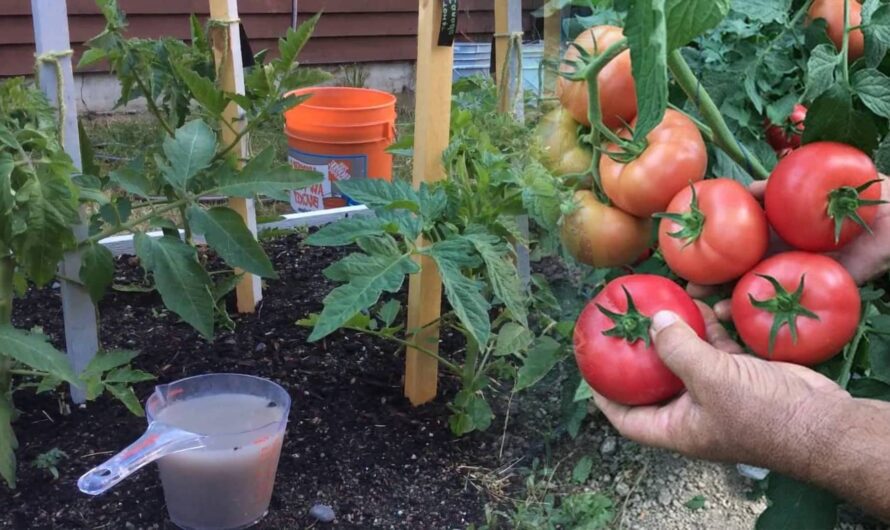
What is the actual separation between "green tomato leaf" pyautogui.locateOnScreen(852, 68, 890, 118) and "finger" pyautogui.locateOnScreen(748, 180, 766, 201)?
0.42 feet

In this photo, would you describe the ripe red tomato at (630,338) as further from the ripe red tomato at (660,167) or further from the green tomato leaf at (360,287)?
the green tomato leaf at (360,287)

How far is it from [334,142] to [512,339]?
1668mm

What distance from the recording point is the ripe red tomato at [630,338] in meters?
0.91

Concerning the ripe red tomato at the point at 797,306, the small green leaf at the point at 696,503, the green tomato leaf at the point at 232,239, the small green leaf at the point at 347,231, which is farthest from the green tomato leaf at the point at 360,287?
the small green leaf at the point at 696,503

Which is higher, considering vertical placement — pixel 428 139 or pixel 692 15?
pixel 692 15

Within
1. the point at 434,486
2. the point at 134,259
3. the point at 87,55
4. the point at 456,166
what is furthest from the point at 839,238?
the point at 134,259

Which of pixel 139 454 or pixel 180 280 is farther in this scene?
pixel 180 280

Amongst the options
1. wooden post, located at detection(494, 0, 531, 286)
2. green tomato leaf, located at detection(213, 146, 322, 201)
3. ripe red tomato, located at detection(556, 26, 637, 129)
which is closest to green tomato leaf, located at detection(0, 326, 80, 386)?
green tomato leaf, located at detection(213, 146, 322, 201)

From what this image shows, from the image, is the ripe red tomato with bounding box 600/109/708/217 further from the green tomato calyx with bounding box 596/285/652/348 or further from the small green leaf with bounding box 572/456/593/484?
the small green leaf with bounding box 572/456/593/484

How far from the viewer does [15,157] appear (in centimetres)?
144

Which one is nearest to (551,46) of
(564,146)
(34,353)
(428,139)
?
(564,146)

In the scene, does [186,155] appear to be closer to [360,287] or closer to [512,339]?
[360,287]

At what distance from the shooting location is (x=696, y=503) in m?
1.82

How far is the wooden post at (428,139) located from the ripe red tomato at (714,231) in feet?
3.05
